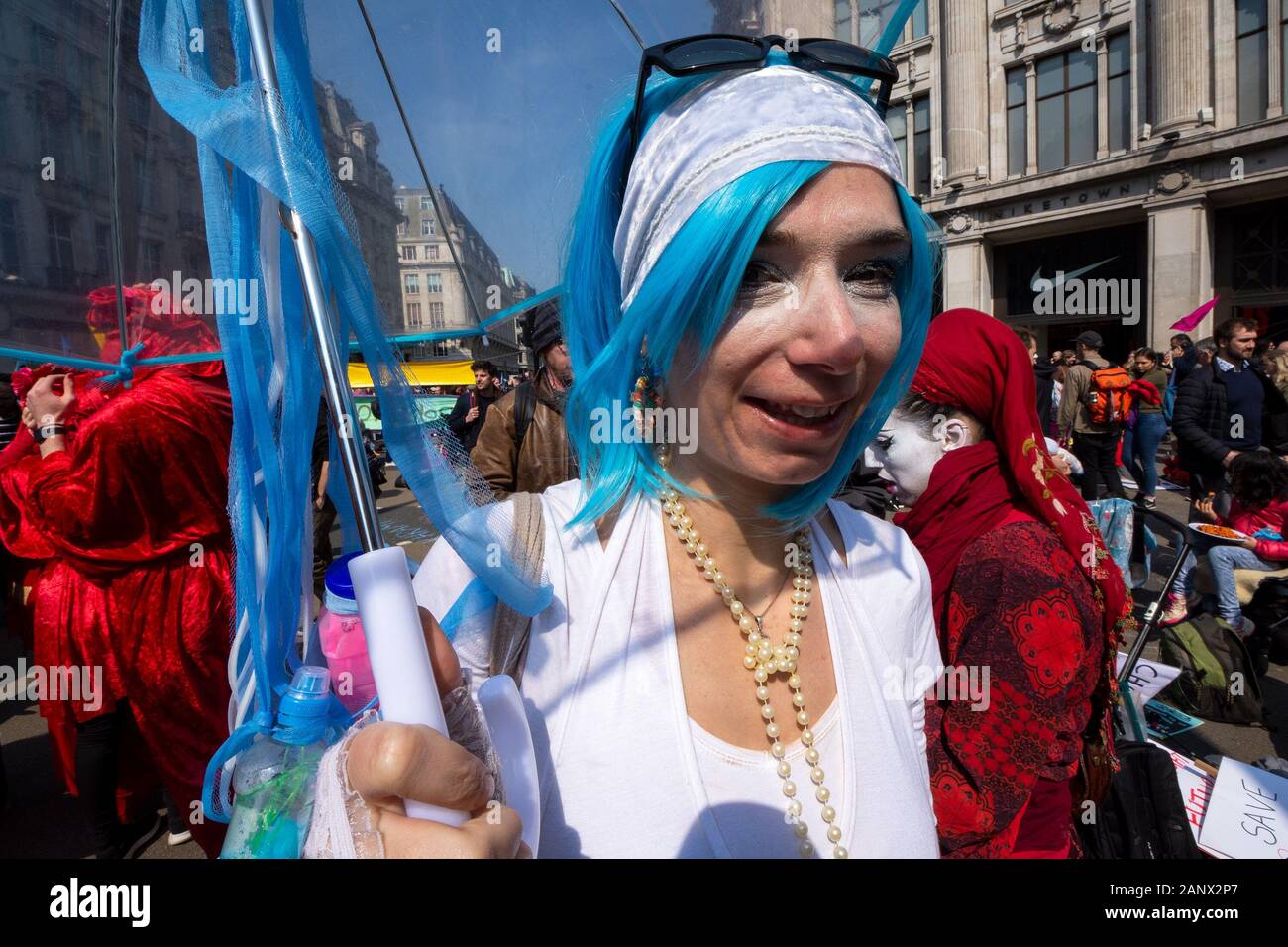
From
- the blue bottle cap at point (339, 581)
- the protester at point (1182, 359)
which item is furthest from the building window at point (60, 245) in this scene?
the protester at point (1182, 359)

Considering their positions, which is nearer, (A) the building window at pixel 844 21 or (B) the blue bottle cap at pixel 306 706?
(B) the blue bottle cap at pixel 306 706

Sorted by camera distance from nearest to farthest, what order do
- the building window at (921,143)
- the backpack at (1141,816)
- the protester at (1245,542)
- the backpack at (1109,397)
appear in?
the backpack at (1141,816) → the protester at (1245,542) → the backpack at (1109,397) → the building window at (921,143)

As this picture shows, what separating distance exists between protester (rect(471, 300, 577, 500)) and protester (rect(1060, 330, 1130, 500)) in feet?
21.3

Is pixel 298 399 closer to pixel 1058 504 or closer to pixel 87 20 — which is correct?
pixel 87 20

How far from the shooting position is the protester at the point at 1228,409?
6188 millimetres

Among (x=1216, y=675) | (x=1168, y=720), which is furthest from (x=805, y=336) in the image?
(x=1216, y=675)

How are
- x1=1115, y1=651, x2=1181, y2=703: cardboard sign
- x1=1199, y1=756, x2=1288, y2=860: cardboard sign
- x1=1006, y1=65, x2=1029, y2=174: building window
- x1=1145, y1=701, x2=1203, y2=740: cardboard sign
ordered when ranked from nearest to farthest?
1. x1=1199, y1=756, x2=1288, y2=860: cardboard sign
2. x1=1115, y1=651, x2=1181, y2=703: cardboard sign
3. x1=1145, y1=701, x2=1203, y2=740: cardboard sign
4. x1=1006, y1=65, x2=1029, y2=174: building window

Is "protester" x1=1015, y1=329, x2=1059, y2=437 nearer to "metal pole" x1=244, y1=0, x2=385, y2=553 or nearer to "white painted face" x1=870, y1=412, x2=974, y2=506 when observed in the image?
"white painted face" x1=870, y1=412, x2=974, y2=506

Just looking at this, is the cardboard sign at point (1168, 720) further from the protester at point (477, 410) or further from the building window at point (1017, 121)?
the building window at point (1017, 121)

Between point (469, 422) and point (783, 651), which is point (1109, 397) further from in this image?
point (783, 651)

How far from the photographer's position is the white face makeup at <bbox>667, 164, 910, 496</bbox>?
37.3 inches

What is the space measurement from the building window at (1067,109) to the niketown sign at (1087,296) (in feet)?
8.90

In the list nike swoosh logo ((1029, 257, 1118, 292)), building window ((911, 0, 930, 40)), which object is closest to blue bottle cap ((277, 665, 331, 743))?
building window ((911, 0, 930, 40))

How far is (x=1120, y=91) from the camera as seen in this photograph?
16203mm
